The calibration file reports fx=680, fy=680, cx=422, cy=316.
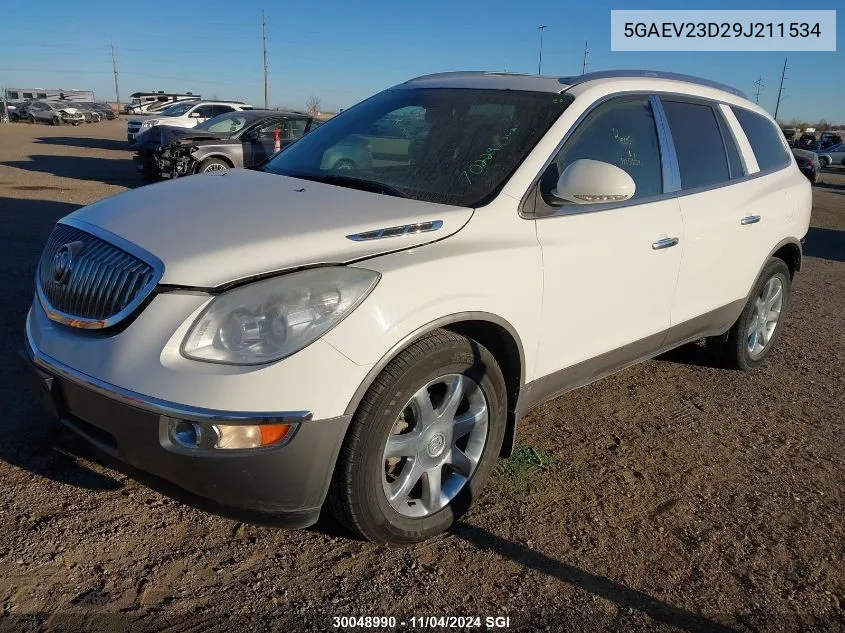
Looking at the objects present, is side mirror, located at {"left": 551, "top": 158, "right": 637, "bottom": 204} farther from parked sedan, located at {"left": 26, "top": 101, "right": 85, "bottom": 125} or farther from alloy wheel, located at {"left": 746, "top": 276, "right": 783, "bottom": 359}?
parked sedan, located at {"left": 26, "top": 101, "right": 85, "bottom": 125}

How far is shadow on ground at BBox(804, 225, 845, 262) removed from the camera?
1076cm

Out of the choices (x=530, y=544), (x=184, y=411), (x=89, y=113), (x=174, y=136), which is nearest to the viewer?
(x=184, y=411)

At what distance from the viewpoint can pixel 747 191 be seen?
426 cm

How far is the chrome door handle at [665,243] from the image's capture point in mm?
3469

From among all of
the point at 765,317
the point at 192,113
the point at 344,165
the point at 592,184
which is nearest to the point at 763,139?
the point at 765,317

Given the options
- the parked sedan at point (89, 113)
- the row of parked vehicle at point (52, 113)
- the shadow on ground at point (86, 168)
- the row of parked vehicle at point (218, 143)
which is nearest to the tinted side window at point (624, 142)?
the row of parked vehicle at point (218, 143)

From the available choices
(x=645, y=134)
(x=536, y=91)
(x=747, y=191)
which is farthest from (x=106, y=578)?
(x=747, y=191)

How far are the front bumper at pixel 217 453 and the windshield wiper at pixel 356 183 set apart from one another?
3.91 ft

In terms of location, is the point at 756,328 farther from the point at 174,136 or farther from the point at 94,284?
the point at 174,136

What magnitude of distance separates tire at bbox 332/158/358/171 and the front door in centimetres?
101

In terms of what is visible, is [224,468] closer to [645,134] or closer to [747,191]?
[645,134]

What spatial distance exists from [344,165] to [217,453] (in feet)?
6.05

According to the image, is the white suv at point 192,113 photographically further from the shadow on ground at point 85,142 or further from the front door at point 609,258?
the front door at point 609,258

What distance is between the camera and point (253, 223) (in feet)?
8.49
